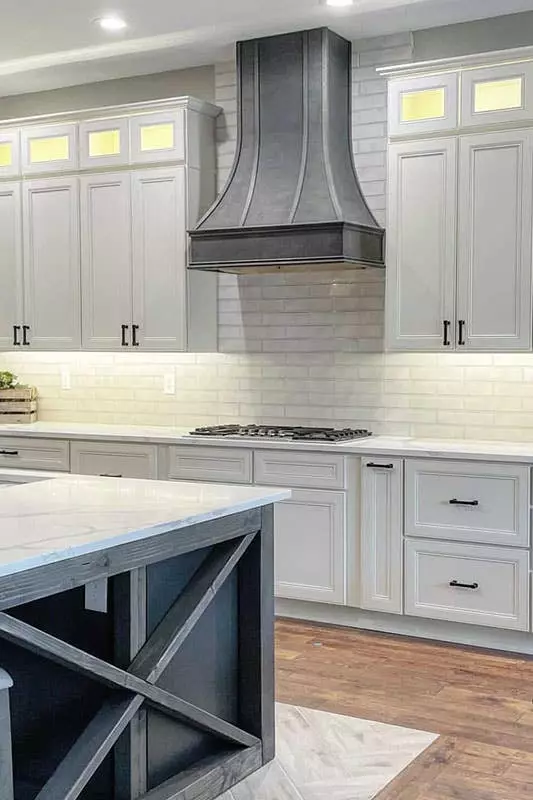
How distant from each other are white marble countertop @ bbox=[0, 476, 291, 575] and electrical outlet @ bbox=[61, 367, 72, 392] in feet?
9.42

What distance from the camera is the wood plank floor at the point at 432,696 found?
3355mm

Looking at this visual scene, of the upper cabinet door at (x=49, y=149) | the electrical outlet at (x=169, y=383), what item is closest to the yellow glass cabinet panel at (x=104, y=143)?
the upper cabinet door at (x=49, y=149)

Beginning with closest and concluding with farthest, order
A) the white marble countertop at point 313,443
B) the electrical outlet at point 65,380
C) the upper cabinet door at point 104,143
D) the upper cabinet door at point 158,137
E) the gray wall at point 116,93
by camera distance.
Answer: the white marble countertop at point 313,443 < the upper cabinet door at point 158,137 < the upper cabinet door at point 104,143 < the gray wall at point 116,93 < the electrical outlet at point 65,380

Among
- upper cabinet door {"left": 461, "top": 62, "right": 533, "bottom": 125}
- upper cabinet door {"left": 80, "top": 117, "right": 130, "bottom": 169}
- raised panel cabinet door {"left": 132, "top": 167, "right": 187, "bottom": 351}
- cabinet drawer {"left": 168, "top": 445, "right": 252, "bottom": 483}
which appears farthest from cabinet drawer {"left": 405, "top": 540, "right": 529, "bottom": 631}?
upper cabinet door {"left": 80, "top": 117, "right": 130, "bottom": 169}

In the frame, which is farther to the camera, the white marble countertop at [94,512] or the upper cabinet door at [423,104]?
the upper cabinet door at [423,104]

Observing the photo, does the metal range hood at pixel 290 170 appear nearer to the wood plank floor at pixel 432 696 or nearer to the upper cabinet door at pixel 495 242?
the upper cabinet door at pixel 495 242

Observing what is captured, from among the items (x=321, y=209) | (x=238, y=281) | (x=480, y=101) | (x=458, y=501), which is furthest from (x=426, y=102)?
(x=458, y=501)

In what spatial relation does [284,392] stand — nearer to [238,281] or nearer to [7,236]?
[238,281]

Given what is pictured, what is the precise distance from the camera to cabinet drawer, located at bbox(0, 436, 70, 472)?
5.71 metres

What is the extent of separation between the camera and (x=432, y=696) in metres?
4.12

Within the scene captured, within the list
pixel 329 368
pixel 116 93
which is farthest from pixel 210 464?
pixel 116 93

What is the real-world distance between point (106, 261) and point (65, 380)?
964 mm

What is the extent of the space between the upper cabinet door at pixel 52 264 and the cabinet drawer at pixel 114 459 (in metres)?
0.72

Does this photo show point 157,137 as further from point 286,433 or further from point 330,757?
point 330,757
